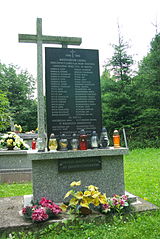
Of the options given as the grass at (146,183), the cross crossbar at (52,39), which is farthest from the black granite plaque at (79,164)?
the cross crossbar at (52,39)

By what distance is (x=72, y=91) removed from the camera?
4.38m

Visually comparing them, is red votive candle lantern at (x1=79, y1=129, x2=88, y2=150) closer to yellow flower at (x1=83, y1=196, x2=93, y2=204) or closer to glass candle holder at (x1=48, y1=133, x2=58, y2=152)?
glass candle holder at (x1=48, y1=133, x2=58, y2=152)

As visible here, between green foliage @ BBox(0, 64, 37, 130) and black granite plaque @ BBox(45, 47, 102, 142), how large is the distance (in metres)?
19.9

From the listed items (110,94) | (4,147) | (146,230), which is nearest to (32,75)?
(110,94)

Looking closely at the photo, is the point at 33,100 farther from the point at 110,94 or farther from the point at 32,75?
the point at 110,94

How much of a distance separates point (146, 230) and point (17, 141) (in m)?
5.29

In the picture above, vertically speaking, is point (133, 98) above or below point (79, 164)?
above

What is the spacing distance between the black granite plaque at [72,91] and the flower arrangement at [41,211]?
1.21 meters

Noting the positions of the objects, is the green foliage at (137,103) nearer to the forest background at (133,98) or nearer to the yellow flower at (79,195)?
the forest background at (133,98)

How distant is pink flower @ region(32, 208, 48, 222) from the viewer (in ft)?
10.6

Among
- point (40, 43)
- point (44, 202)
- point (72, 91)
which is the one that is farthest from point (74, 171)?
point (40, 43)

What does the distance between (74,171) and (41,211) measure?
97 centimetres

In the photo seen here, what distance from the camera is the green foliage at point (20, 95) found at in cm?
2477

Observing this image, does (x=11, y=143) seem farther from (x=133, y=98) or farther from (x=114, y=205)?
(x=133, y=98)
